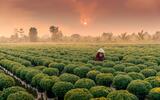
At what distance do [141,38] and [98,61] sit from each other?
392ft

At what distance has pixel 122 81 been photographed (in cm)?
2225

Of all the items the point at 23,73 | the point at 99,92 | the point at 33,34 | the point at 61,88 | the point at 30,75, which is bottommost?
the point at 33,34

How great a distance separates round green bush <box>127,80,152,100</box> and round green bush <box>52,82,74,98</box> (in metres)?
3.90

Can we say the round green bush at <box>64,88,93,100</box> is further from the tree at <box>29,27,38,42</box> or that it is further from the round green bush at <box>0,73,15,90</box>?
the tree at <box>29,27,38,42</box>

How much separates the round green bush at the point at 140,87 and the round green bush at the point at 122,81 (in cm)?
164

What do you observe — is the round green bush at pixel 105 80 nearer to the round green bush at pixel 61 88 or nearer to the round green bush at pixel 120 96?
the round green bush at pixel 61 88

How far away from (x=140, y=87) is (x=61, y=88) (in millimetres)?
5053

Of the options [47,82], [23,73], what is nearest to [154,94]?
[47,82]

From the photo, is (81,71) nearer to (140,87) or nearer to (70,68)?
(70,68)

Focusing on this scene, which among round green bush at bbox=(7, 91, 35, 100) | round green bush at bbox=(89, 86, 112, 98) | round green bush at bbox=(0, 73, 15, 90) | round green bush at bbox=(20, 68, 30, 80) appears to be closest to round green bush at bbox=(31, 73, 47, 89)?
round green bush at bbox=(0, 73, 15, 90)

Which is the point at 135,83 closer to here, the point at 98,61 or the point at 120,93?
the point at 120,93

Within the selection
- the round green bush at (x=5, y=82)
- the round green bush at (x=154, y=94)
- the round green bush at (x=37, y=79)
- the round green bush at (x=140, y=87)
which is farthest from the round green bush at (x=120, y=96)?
the round green bush at (x=5, y=82)

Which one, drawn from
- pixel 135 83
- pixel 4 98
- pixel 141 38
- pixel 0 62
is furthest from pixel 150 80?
pixel 141 38

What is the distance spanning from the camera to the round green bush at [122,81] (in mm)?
22231
